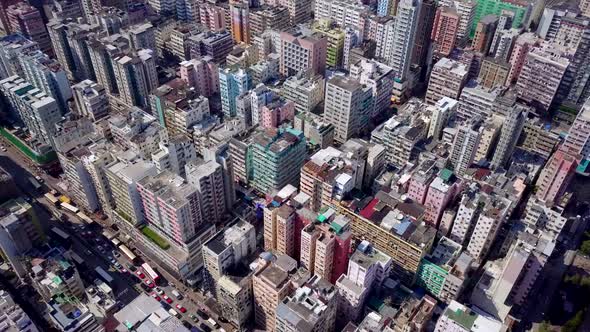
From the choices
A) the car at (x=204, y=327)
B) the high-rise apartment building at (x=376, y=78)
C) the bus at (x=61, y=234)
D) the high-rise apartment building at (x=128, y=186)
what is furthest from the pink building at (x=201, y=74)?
the car at (x=204, y=327)

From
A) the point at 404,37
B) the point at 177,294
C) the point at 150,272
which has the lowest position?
the point at 177,294

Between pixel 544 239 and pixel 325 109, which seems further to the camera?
pixel 325 109

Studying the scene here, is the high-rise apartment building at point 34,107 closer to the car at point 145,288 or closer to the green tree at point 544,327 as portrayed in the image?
the car at point 145,288

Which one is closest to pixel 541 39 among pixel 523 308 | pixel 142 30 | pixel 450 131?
pixel 450 131

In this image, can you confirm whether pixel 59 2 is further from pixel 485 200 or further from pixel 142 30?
pixel 485 200

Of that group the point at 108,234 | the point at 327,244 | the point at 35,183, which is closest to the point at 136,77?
the point at 35,183

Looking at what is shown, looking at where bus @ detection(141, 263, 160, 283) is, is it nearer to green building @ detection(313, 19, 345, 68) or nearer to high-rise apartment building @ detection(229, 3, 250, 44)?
green building @ detection(313, 19, 345, 68)

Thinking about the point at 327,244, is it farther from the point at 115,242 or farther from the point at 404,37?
the point at 404,37
